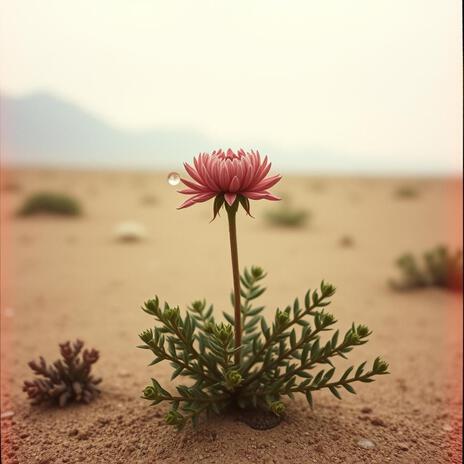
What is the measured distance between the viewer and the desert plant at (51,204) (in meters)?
12.0

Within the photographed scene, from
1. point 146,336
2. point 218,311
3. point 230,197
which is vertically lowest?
point 218,311

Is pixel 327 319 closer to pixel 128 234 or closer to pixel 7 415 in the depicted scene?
pixel 7 415

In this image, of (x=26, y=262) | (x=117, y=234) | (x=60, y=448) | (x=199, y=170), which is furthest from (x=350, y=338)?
(x=117, y=234)

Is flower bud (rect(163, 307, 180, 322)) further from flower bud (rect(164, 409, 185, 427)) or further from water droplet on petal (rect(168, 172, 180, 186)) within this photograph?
water droplet on petal (rect(168, 172, 180, 186))

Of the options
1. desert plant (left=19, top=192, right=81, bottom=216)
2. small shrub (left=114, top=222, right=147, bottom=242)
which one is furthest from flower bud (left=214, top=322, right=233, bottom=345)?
desert plant (left=19, top=192, right=81, bottom=216)

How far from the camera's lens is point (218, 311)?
5309mm

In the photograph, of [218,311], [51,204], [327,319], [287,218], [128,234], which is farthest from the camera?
[51,204]

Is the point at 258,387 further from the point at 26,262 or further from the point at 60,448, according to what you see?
the point at 26,262

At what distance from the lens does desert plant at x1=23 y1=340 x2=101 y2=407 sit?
2.74m

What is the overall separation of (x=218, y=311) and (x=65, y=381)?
2604 millimetres

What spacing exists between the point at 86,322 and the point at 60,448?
2.60m

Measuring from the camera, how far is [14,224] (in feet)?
35.6

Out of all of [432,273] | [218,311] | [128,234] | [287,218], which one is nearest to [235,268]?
[218,311]

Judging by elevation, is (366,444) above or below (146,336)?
below
